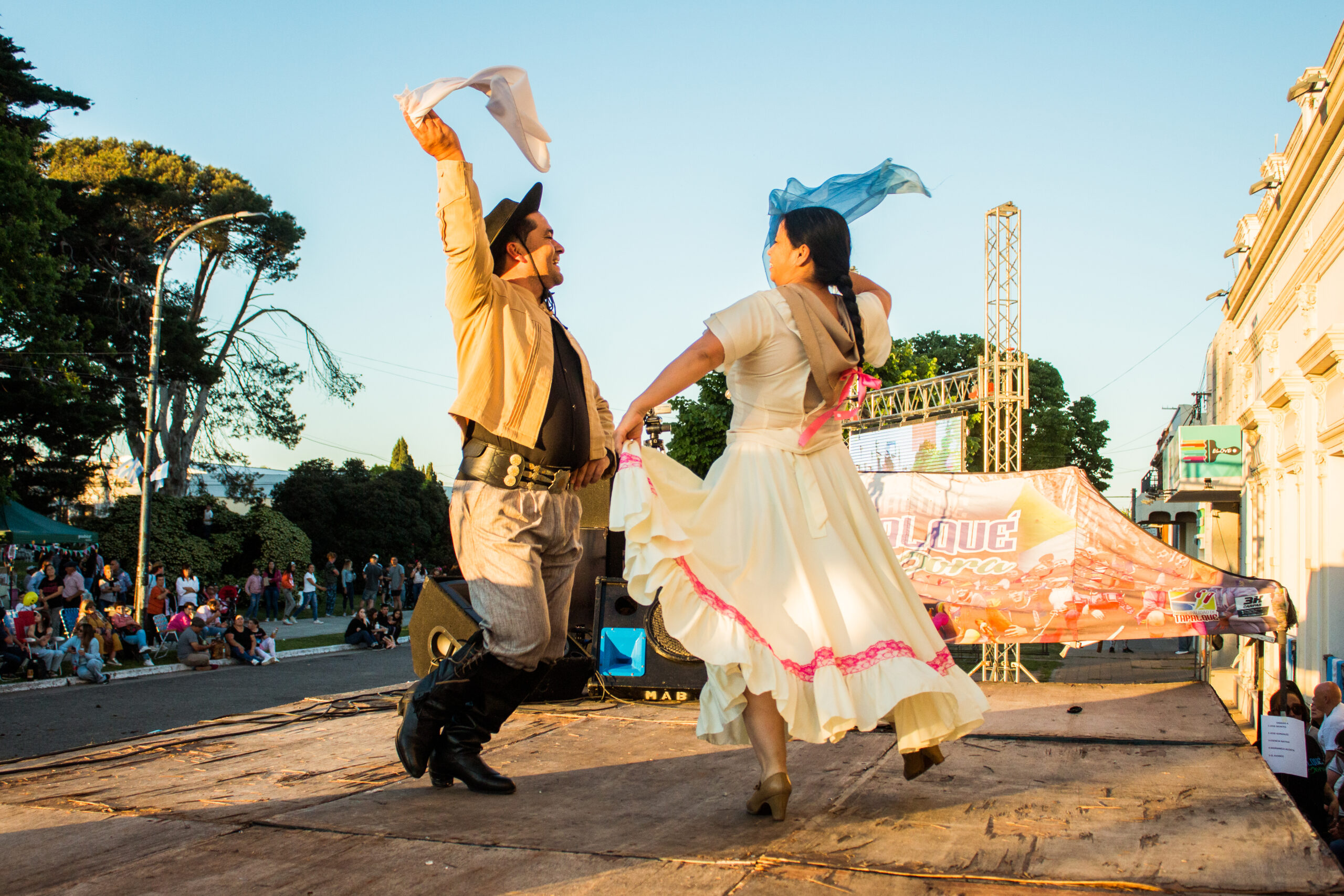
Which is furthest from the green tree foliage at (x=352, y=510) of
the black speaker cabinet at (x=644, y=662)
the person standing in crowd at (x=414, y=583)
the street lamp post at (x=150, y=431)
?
the black speaker cabinet at (x=644, y=662)

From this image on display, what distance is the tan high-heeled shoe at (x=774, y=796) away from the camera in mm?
2643

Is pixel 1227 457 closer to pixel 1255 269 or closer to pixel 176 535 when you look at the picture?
pixel 1255 269

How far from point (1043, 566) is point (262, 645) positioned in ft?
38.5

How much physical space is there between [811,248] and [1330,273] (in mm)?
11226

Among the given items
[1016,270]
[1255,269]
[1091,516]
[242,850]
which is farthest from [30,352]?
[1255,269]

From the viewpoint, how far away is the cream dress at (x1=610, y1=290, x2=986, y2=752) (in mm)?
2668

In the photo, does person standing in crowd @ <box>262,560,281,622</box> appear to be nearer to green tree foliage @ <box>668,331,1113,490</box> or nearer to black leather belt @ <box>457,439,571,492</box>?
green tree foliage @ <box>668,331,1113,490</box>

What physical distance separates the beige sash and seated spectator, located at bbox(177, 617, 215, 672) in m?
13.4

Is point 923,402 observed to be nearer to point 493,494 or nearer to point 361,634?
point 361,634


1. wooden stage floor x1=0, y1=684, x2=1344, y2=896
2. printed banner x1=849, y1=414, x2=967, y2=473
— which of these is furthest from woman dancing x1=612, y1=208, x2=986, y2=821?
printed banner x1=849, y1=414, x2=967, y2=473

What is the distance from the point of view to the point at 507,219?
3.44 meters

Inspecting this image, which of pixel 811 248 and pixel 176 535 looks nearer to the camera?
pixel 811 248

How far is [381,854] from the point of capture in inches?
90.7

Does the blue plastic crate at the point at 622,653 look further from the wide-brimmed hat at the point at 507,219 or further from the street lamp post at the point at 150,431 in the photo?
the street lamp post at the point at 150,431
